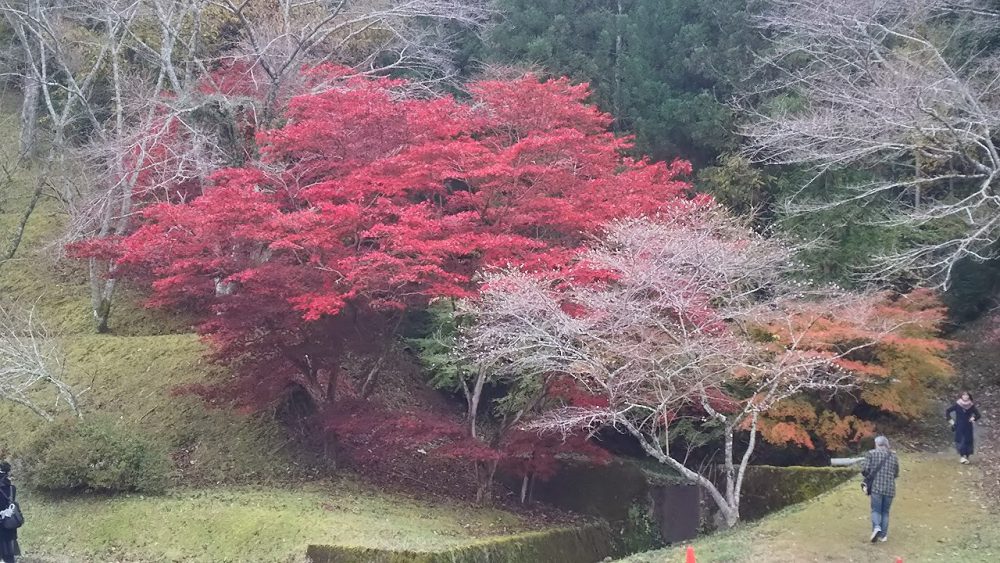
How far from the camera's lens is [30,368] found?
12523 mm

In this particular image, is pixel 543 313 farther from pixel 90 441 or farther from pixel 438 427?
pixel 90 441

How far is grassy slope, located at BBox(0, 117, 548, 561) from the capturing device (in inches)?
399

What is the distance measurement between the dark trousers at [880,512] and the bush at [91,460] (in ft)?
29.7

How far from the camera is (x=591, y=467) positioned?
48.9 feet

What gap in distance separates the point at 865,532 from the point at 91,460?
32.0 ft

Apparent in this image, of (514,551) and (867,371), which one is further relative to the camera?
(867,371)

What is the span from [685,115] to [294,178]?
32.6ft

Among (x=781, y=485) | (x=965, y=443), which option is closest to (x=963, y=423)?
(x=965, y=443)

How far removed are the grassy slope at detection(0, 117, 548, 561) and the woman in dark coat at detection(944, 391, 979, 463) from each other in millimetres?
6202

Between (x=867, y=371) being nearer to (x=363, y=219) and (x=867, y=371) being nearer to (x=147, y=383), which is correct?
(x=363, y=219)

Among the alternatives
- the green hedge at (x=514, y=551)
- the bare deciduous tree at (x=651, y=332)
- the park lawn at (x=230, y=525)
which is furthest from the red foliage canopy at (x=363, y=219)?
the green hedge at (x=514, y=551)

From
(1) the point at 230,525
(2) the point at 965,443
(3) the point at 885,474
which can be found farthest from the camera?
(2) the point at 965,443

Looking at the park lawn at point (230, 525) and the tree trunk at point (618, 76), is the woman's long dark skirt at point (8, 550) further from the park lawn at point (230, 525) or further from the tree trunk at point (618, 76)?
the tree trunk at point (618, 76)

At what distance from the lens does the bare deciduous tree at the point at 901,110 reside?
12.8 metres
